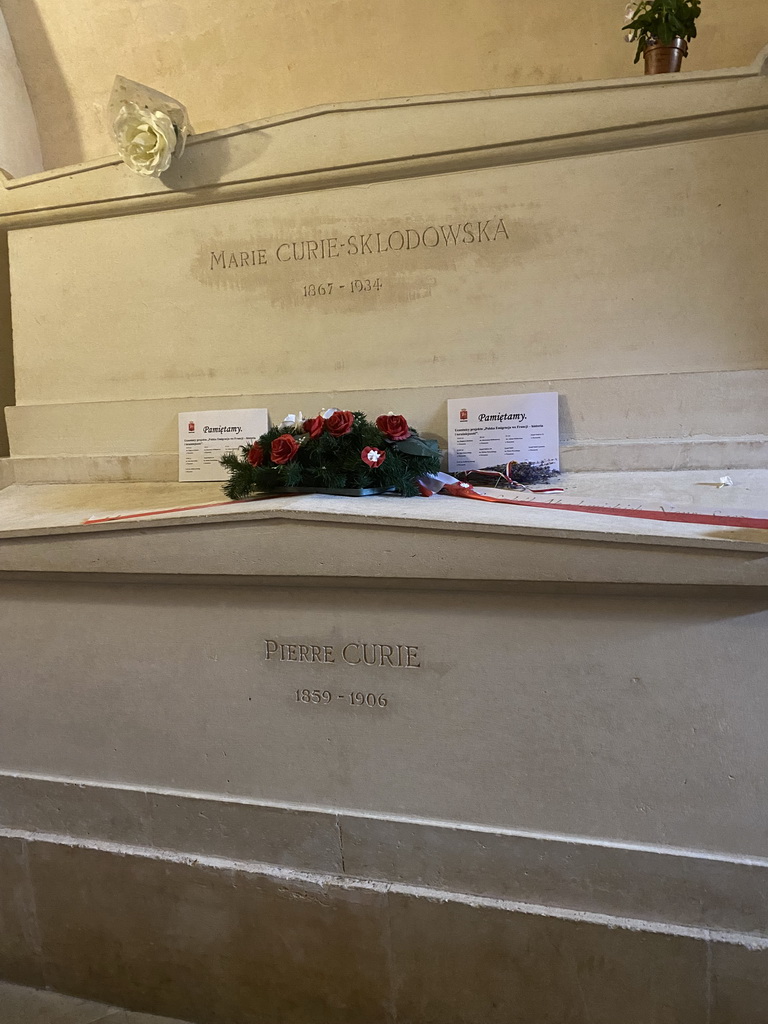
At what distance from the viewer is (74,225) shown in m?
3.03

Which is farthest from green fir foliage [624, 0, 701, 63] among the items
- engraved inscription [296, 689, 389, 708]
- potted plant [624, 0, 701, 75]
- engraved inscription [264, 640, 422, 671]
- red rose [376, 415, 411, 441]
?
engraved inscription [296, 689, 389, 708]

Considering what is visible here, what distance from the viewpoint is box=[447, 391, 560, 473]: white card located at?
8.23 feet

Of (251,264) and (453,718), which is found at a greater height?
(251,264)

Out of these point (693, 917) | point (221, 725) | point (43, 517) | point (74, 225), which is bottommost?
point (693, 917)

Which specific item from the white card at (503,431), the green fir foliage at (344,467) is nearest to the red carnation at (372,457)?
the green fir foliage at (344,467)

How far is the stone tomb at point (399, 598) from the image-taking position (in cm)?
176

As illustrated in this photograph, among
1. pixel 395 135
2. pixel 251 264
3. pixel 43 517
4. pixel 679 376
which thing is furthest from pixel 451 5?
pixel 43 517

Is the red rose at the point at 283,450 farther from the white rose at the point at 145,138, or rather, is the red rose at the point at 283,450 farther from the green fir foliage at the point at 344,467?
the white rose at the point at 145,138

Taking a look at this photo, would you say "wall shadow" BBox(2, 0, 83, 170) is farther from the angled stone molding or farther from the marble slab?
the marble slab

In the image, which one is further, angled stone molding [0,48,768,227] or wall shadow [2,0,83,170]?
wall shadow [2,0,83,170]

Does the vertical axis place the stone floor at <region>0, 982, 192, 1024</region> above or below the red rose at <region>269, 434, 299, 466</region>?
below

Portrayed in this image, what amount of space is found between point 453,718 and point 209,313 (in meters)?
1.78

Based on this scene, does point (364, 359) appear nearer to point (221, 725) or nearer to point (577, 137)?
point (577, 137)

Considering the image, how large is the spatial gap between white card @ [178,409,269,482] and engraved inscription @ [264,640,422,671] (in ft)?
3.09
